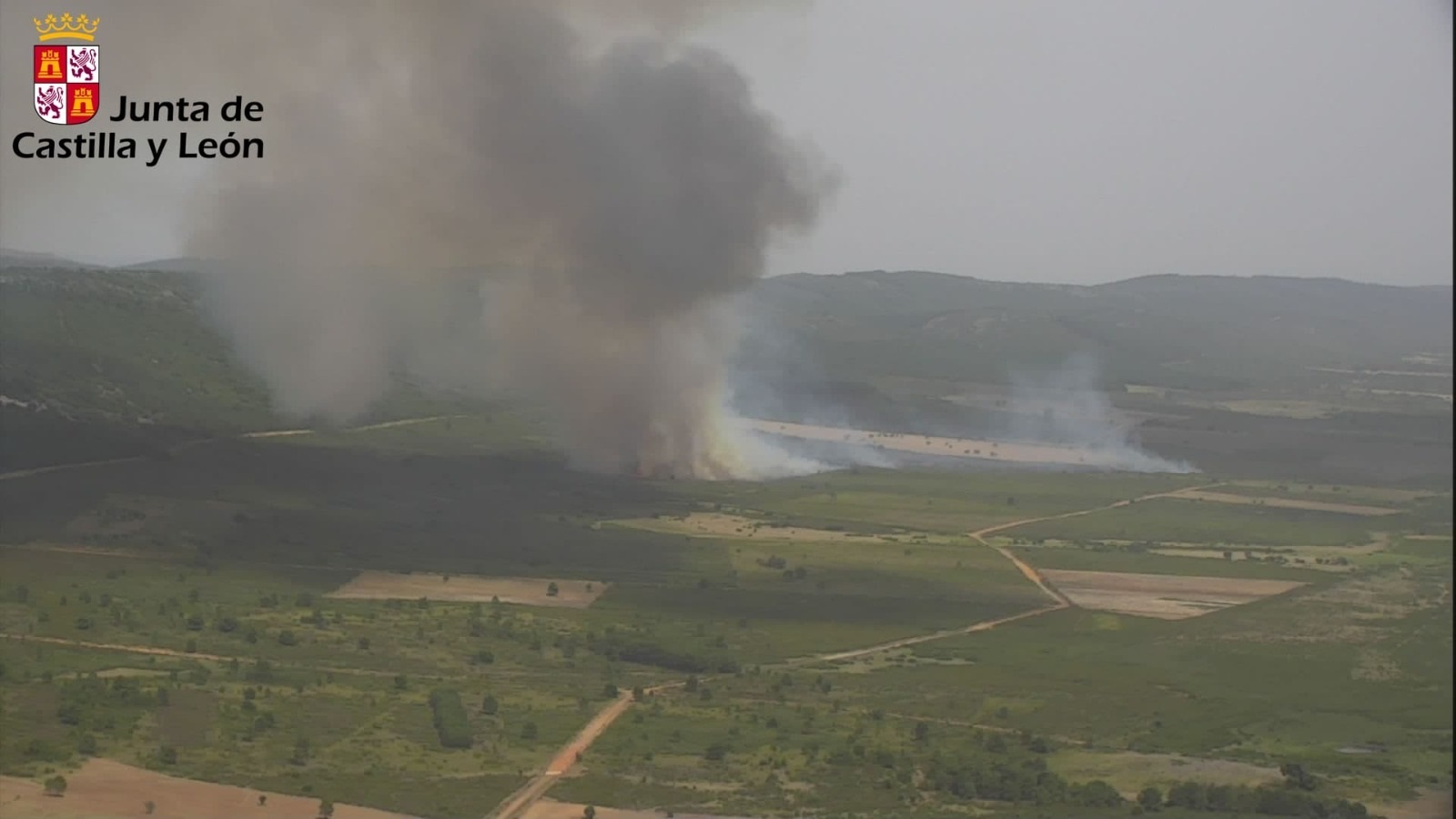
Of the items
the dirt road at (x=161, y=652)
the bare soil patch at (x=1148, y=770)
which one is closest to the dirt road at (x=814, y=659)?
the dirt road at (x=161, y=652)

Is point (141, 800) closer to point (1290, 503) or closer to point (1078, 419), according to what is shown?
point (1290, 503)

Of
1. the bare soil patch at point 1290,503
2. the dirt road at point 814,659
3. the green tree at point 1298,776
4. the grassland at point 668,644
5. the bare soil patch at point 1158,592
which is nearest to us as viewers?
the dirt road at point 814,659

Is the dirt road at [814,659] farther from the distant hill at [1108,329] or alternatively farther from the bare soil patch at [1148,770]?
the distant hill at [1108,329]

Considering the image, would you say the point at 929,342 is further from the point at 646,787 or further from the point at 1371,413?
the point at 646,787

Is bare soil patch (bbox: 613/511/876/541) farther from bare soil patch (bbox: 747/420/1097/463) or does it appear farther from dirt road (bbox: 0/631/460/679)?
bare soil patch (bbox: 747/420/1097/463)

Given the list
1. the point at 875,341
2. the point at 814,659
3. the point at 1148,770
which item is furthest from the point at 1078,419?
the point at 1148,770

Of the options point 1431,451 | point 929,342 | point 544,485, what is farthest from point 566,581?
point 929,342

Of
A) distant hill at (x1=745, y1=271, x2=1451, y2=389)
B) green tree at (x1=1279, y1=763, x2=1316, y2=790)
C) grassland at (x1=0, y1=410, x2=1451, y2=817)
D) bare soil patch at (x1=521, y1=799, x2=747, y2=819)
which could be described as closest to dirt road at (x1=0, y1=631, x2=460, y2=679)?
grassland at (x1=0, y1=410, x2=1451, y2=817)
